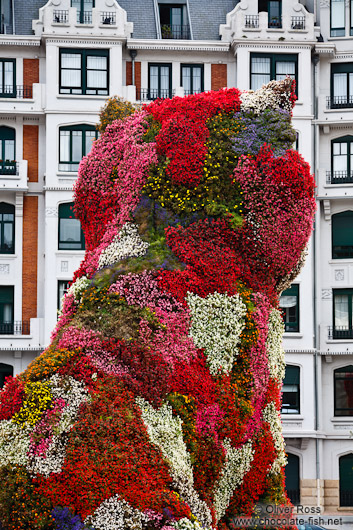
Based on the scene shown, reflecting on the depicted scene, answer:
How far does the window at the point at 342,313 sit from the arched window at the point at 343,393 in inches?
81.1

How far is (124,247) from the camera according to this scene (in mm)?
16688

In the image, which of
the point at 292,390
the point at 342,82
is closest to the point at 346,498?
the point at 292,390

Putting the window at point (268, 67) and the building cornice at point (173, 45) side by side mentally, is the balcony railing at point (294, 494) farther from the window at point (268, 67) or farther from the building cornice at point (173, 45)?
the building cornice at point (173, 45)

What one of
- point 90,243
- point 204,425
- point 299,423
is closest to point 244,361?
point 204,425

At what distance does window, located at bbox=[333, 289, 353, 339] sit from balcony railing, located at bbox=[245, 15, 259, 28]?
15.3 metres

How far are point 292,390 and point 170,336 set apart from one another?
122 ft

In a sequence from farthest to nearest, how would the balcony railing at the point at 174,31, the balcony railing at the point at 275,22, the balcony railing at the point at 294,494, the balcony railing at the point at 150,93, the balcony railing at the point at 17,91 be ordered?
the balcony railing at the point at 174,31, the balcony railing at the point at 275,22, the balcony railing at the point at 150,93, the balcony railing at the point at 17,91, the balcony railing at the point at 294,494

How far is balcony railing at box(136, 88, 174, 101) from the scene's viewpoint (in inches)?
2078

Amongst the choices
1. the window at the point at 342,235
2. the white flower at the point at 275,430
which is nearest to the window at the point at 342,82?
the window at the point at 342,235

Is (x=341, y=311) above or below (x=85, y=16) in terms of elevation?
below

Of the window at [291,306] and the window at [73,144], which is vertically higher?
the window at [73,144]

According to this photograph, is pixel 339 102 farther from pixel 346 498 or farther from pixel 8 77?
pixel 346 498

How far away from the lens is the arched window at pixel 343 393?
52812 mm

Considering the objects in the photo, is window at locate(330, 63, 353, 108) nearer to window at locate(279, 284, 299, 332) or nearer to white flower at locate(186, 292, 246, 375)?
window at locate(279, 284, 299, 332)
